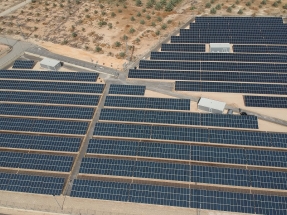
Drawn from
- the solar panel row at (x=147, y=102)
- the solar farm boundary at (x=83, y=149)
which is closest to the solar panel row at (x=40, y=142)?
the solar farm boundary at (x=83, y=149)

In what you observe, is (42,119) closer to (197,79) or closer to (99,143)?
(99,143)

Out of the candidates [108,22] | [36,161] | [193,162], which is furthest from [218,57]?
[36,161]

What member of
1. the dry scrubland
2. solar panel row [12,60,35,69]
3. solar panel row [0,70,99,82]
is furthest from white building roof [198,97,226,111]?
solar panel row [12,60,35,69]

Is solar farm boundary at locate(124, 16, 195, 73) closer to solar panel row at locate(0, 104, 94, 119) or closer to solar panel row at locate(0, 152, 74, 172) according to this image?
solar panel row at locate(0, 104, 94, 119)

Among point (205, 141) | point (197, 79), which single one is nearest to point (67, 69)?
point (197, 79)

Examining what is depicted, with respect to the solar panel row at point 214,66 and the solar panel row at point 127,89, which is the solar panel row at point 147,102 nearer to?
the solar panel row at point 127,89

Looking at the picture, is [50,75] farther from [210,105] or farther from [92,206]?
[210,105]
